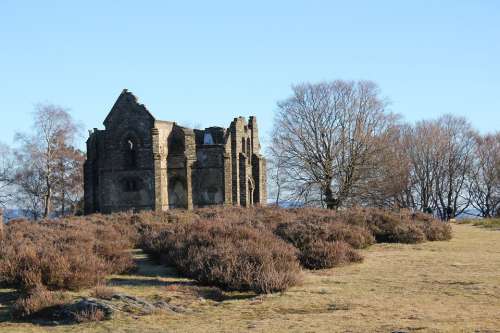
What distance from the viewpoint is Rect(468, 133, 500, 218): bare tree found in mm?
56875

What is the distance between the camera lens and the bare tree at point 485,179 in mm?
56875

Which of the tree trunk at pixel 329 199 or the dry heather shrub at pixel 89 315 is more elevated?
the tree trunk at pixel 329 199

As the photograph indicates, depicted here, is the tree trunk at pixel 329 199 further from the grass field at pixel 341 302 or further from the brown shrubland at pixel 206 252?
the grass field at pixel 341 302

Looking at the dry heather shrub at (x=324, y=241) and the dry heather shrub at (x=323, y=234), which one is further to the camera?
the dry heather shrub at (x=323, y=234)

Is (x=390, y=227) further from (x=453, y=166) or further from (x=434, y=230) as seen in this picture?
(x=453, y=166)

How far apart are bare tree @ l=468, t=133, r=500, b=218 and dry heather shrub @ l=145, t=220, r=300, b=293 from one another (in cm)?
4607

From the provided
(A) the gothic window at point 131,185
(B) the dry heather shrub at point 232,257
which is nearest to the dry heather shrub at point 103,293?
(B) the dry heather shrub at point 232,257

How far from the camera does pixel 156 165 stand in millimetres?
42312

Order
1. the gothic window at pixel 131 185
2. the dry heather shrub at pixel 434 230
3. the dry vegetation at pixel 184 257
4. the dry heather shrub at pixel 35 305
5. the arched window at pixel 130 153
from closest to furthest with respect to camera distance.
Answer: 1. the dry heather shrub at pixel 35 305
2. the dry vegetation at pixel 184 257
3. the dry heather shrub at pixel 434 230
4. the gothic window at pixel 131 185
5. the arched window at pixel 130 153

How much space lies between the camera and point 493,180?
56594 mm

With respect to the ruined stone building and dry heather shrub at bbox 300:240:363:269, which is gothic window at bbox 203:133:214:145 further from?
dry heather shrub at bbox 300:240:363:269

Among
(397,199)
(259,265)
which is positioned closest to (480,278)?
(259,265)

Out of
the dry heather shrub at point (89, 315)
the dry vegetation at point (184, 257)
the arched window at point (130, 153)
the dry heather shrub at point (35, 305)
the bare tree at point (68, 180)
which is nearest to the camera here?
the dry heather shrub at point (89, 315)

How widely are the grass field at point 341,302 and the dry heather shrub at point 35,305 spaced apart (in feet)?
0.80
